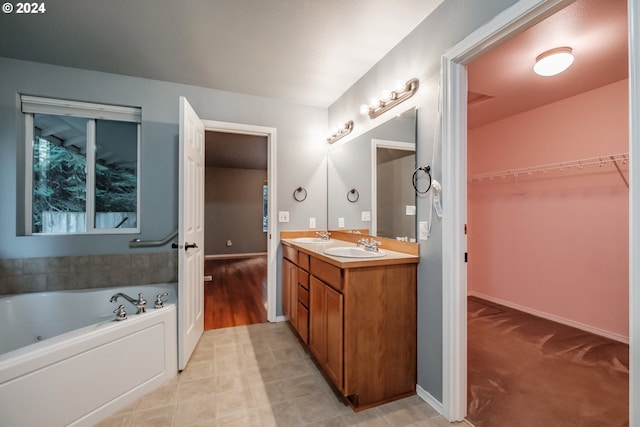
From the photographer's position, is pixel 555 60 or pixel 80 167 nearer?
pixel 555 60

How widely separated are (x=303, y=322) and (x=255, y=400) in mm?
689

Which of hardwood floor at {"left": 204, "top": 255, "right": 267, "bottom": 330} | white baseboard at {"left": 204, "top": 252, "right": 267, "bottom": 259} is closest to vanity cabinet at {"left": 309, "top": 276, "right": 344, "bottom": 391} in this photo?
hardwood floor at {"left": 204, "top": 255, "right": 267, "bottom": 330}

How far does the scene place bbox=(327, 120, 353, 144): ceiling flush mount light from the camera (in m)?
2.76

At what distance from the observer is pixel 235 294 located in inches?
154

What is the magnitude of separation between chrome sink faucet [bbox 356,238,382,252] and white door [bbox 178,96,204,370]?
4.63 ft

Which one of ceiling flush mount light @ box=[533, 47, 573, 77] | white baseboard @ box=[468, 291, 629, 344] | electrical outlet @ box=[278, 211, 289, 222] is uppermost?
ceiling flush mount light @ box=[533, 47, 573, 77]

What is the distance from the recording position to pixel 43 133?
2.47m

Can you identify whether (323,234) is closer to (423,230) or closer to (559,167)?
(423,230)

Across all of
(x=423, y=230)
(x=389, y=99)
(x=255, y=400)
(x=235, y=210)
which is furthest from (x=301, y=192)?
(x=235, y=210)

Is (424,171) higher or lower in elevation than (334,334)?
higher

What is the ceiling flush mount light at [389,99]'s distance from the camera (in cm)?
187

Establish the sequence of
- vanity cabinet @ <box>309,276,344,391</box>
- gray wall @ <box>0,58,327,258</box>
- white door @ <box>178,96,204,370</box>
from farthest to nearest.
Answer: gray wall @ <box>0,58,327,258</box> < white door @ <box>178,96,204,370</box> < vanity cabinet @ <box>309,276,344,391</box>

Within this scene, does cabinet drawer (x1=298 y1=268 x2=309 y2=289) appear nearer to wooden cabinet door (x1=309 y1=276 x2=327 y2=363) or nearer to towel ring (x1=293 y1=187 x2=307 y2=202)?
wooden cabinet door (x1=309 y1=276 x2=327 y2=363)

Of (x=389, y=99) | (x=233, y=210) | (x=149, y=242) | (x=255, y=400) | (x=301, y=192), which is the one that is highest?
(x=389, y=99)
